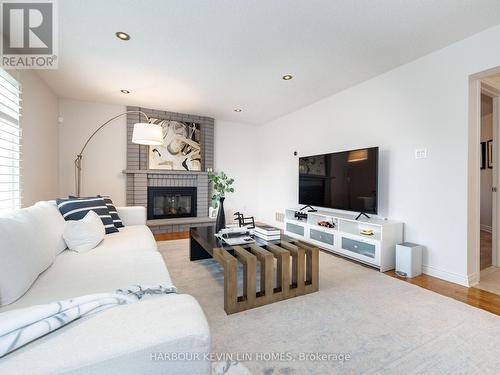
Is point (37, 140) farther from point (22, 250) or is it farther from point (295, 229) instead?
point (295, 229)

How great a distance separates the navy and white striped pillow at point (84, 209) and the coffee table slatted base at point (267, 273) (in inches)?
49.7

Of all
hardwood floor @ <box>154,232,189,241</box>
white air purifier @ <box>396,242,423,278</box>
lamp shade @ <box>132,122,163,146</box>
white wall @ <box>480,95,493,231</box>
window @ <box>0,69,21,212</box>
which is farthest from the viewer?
white wall @ <box>480,95,493,231</box>

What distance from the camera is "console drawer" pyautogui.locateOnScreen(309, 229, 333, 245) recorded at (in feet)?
10.9

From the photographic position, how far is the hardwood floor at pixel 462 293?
6.41ft

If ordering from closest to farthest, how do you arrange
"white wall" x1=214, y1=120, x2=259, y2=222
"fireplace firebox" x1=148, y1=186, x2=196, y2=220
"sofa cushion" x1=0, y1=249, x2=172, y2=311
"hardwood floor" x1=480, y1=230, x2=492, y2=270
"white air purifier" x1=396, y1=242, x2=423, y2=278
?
"sofa cushion" x1=0, y1=249, x2=172, y2=311, "white air purifier" x1=396, y1=242, x2=423, y2=278, "hardwood floor" x1=480, y1=230, x2=492, y2=270, "fireplace firebox" x1=148, y1=186, x2=196, y2=220, "white wall" x1=214, y1=120, x2=259, y2=222

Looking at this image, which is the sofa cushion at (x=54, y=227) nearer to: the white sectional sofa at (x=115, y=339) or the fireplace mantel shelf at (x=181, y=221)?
the white sectional sofa at (x=115, y=339)

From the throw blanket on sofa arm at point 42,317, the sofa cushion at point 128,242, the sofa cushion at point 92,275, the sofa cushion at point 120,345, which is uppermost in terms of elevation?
the throw blanket on sofa arm at point 42,317

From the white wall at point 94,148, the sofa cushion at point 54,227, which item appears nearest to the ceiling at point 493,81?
the sofa cushion at point 54,227

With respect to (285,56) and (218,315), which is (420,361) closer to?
(218,315)

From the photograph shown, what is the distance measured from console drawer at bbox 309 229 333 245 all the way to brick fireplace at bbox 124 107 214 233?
222cm

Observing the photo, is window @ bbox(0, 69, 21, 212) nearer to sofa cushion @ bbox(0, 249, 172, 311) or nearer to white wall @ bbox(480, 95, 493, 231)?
sofa cushion @ bbox(0, 249, 172, 311)

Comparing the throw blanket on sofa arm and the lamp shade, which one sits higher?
the lamp shade

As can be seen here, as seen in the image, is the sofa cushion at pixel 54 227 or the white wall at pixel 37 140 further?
the white wall at pixel 37 140

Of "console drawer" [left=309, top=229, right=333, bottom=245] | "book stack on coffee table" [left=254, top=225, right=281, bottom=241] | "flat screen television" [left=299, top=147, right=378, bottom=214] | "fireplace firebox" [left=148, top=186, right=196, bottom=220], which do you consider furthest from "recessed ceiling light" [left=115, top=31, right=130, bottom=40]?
"console drawer" [left=309, top=229, right=333, bottom=245]
